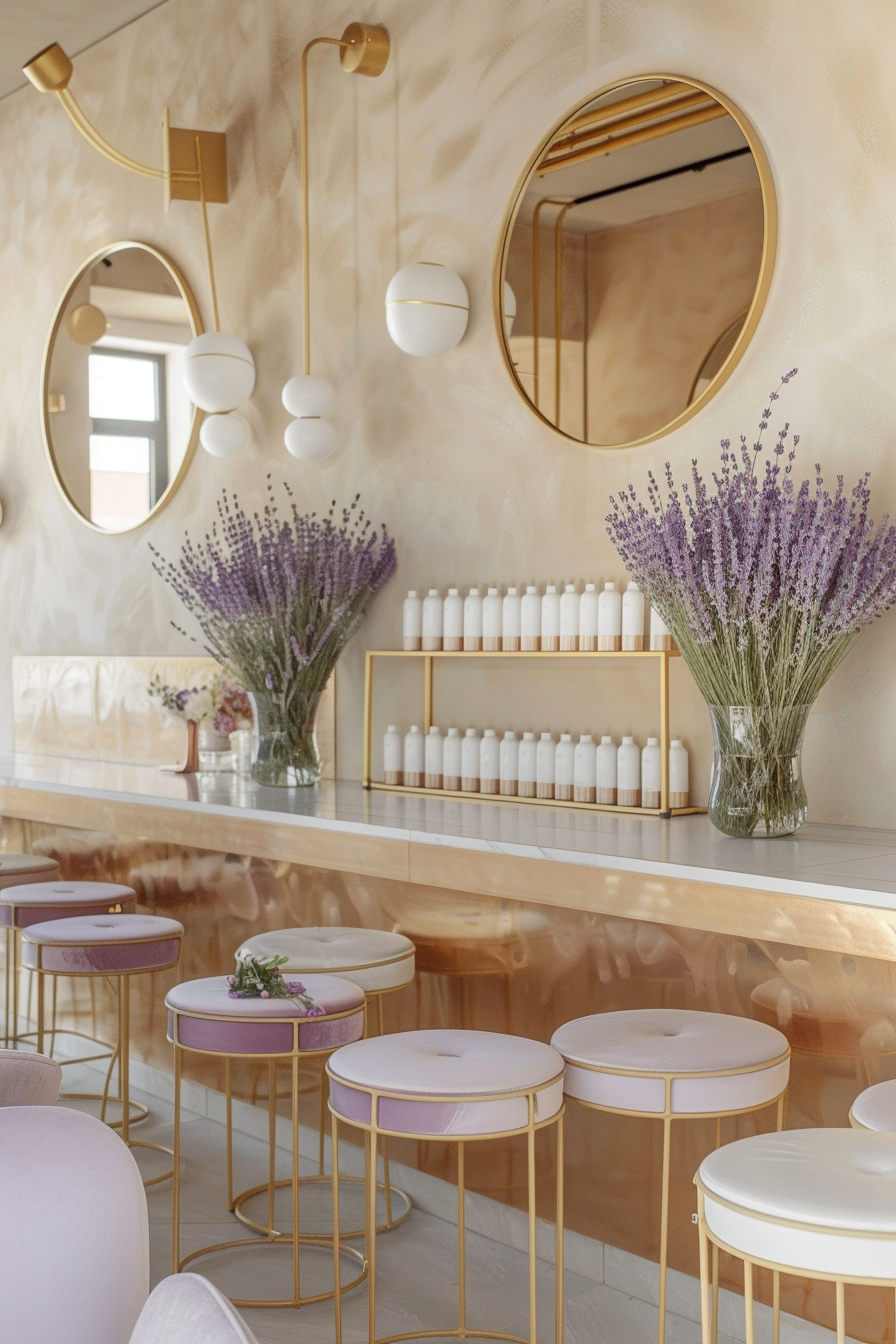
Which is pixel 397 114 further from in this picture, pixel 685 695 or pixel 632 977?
pixel 632 977

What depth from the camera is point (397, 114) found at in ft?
11.9

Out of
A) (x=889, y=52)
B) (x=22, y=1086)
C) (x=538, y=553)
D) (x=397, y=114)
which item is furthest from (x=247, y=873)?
(x=889, y=52)

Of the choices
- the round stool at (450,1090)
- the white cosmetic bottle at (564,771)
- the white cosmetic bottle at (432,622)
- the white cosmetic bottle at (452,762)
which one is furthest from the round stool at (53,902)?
the round stool at (450,1090)

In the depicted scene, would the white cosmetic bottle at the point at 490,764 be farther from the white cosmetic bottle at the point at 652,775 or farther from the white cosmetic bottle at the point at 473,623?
the white cosmetic bottle at the point at 652,775

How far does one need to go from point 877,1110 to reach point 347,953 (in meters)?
1.24

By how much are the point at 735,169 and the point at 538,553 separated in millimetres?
953

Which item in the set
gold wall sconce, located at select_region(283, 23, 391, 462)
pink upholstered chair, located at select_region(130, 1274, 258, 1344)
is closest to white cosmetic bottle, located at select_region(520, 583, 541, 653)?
gold wall sconce, located at select_region(283, 23, 391, 462)

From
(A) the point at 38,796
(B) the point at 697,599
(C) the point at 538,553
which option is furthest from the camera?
(A) the point at 38,796

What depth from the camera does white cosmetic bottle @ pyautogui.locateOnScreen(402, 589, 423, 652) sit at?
11.3 ft

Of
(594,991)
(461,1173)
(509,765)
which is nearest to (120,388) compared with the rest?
(509,765)

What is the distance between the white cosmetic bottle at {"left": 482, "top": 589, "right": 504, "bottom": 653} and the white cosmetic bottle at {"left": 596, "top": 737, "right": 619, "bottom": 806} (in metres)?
0.43

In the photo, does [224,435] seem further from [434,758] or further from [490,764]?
[490,764]

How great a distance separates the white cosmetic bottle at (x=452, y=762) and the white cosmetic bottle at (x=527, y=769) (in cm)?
22

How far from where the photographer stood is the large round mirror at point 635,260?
2771 mm
